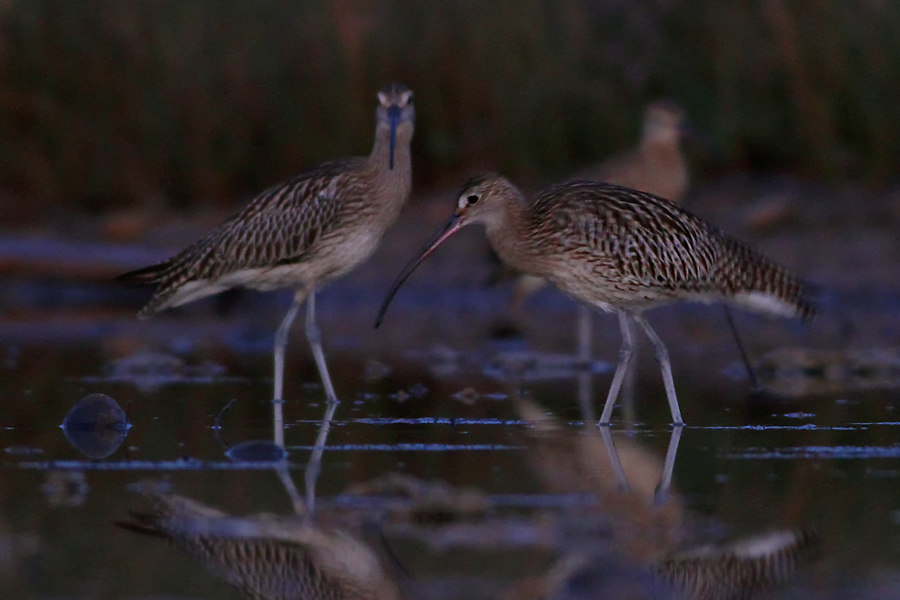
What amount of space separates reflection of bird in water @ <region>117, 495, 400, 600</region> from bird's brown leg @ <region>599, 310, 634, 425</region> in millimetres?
2578

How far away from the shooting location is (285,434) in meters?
7.44

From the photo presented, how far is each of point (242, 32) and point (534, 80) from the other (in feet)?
10.6

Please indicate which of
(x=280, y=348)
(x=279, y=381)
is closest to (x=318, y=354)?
(x=280, y=348)

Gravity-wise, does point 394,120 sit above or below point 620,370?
above

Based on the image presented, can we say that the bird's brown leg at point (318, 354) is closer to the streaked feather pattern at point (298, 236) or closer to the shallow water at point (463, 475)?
the shallow water at point (463, 475)

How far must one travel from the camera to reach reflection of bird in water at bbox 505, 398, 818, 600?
4480 millimetres

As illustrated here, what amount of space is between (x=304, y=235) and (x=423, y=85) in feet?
22.6

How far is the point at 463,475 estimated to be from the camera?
6262mm

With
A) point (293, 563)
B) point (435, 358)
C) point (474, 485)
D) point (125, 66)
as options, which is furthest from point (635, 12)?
point (293, 563)

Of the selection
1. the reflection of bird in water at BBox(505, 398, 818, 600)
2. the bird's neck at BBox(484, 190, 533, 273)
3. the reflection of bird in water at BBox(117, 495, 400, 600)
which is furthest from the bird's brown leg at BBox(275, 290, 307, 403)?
the reflection of bird in water at BBox(117, 495, 400, 600)

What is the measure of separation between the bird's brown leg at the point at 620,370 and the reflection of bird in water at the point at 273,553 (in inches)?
102

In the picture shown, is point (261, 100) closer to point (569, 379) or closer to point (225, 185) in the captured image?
point (225, 185)

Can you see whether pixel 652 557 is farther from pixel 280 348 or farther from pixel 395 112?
pixel 395 112

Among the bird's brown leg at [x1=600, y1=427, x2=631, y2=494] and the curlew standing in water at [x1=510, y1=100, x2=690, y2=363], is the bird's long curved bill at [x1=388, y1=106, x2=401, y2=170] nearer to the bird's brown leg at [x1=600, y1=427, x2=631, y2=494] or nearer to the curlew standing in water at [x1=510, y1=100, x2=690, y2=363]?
the curlew standing in water at [x1=510, y1=100, x2=690, y2=363]
